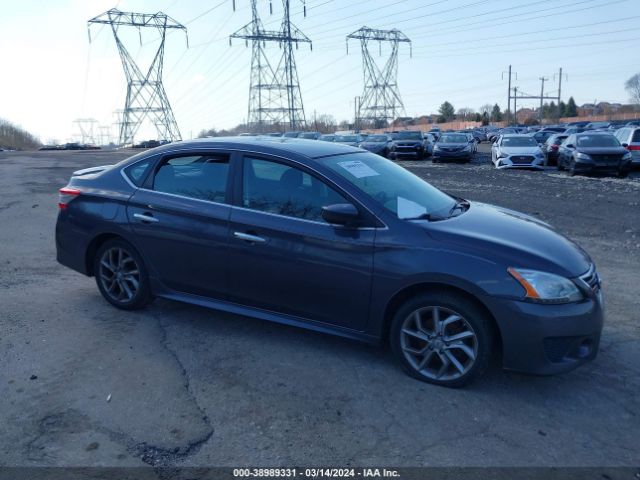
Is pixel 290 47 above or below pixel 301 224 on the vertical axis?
above

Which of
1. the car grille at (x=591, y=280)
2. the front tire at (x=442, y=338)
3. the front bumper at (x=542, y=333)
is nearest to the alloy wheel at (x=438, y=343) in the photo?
the front tire at (x=442, y=338)

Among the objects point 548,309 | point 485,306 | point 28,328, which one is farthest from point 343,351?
point 28,328

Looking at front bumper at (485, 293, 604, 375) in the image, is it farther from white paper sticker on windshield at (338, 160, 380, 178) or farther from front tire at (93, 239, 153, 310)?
front tire at (93, 239, 153, 310)

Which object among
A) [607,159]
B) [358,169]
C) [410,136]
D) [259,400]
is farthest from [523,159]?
[259,400]

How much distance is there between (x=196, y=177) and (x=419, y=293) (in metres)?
2.23

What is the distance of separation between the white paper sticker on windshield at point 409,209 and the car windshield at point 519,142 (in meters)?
19.9

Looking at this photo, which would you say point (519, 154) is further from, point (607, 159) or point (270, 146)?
point (270, 146)

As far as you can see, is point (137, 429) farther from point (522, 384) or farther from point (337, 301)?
point (522, 384)

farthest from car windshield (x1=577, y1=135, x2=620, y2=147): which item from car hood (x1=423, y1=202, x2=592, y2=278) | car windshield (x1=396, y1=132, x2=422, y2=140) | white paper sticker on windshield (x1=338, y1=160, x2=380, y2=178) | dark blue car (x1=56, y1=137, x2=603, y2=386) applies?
white paper sticker on windshield (x1=338, y1=160, x2=380, y2=178)

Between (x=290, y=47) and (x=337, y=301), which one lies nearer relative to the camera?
(x=337, y=301)

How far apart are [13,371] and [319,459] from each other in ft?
8.07

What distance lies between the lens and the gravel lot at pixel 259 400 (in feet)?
10.5

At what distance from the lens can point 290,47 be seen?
44.2 m

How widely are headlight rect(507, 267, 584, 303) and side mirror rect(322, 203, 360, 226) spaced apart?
1121 millimetres
